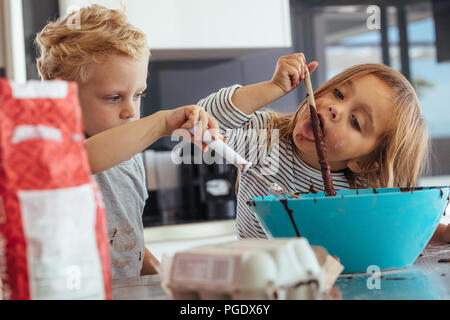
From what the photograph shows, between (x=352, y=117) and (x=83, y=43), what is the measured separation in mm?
554

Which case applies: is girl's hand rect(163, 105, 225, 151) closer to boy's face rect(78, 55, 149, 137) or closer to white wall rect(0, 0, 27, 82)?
boy's face rect(78, 55, 149, 137)

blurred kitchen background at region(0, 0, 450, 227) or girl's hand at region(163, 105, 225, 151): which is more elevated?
blurred kitchen background at region(0, 0, 450, 227)

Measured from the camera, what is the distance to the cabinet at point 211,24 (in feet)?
7.10

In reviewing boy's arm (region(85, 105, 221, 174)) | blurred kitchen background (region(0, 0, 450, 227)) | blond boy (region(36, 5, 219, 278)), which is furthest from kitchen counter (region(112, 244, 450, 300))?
blurred kitchen background (region(0, 0, 450, 227))

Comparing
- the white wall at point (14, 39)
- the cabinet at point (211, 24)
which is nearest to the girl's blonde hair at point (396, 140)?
the cabinet at point (211, 24)

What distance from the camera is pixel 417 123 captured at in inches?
45.0

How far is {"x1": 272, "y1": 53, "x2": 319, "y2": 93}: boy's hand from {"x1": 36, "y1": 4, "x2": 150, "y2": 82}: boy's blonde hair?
0.29 meters

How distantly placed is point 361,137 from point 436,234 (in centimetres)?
23

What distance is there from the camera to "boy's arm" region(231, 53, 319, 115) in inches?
41.1

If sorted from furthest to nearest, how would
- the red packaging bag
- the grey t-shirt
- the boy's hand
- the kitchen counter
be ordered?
the grey t-shirt < the boy's hand < the kitchen counter < the red packaging bag

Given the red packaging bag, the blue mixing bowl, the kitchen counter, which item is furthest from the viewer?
the blue mixing bowl

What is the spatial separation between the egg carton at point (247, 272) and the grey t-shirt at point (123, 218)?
27.3 inches

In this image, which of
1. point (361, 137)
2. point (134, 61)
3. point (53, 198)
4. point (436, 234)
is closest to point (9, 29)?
point (134, 61)
